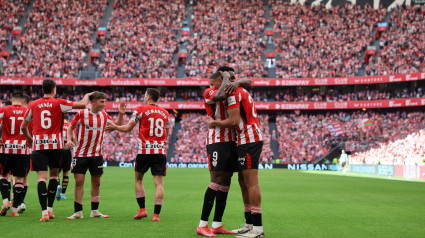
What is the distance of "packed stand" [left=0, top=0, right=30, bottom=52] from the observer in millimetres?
59228

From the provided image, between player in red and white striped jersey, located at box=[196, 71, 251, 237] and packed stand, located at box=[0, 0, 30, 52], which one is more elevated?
packed stand, located at box=[0, 0, 30, 52]

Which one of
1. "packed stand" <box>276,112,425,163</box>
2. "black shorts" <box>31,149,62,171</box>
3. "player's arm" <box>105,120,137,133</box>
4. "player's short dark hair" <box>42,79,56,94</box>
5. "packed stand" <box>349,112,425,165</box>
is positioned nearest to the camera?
"black shorts" <box>31,149,62,171</box>

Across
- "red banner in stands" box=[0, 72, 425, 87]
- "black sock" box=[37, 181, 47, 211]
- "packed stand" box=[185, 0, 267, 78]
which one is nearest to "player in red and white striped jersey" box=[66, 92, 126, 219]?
"black sock" box=[37, 181, 47, 211]

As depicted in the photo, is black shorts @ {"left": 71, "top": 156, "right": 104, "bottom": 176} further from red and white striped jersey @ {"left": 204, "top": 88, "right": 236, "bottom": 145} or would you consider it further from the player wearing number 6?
red and white striped jersey @ {"left": 204, "top": 88, "right": 236, "bottom": 145}

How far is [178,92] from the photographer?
58.0 meters

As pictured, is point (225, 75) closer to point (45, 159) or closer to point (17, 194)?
point (45, 159)

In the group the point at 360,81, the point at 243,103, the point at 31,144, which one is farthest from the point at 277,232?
the point at 360,81

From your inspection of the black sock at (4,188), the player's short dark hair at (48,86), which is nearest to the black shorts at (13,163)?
the black sock at (4,188)

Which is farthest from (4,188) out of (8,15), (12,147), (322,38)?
(8,15)

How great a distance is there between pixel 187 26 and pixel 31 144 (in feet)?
177

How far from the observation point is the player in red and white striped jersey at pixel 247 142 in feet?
22.2

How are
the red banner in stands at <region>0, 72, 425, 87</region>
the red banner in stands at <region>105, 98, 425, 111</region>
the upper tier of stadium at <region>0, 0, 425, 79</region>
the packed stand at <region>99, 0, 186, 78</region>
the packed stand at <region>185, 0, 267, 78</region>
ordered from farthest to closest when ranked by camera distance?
1. the packed stand at <region>99, 0, 186, 78</region>
2. the packed stand at <region>185, 0, 267, 78</region>
3. the upper tier of stadium at <region>0, 0, 425, 79</region>
4. the red banner in stands at <region>0, 72, 425, 87</region>
5. the red banner in stands at <region>105, 98, 425, 111</region>

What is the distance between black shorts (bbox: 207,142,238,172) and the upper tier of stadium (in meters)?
48.0

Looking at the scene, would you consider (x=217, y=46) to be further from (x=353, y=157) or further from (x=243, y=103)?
(x=243, y=103)
